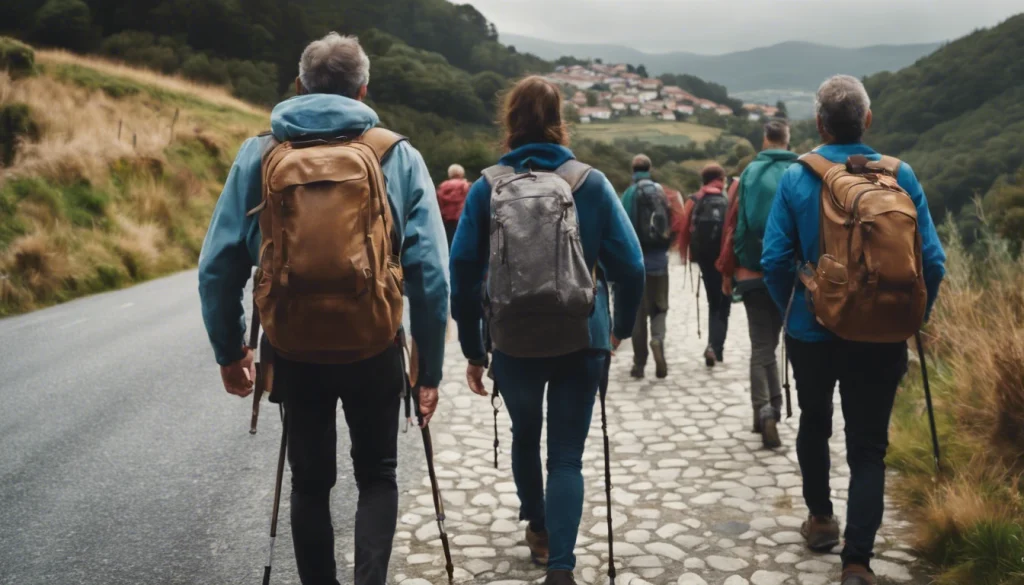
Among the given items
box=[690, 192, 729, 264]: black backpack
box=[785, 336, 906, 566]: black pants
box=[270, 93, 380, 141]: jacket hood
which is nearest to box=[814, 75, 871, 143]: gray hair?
box=[785, 336, 906, 566]: black pants

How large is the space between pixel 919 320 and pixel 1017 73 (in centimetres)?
4185

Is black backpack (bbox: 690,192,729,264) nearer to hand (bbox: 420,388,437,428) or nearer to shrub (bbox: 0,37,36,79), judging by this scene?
hand (bbox: 420,388,437,428)

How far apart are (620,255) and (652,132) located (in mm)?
73077

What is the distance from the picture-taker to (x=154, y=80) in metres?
39.6

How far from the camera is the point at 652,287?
26.5 feet

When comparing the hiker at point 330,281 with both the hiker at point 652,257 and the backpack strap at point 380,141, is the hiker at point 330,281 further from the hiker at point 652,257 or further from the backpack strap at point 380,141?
the hiker at point 652,257

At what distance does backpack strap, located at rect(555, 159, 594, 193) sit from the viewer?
3379mm

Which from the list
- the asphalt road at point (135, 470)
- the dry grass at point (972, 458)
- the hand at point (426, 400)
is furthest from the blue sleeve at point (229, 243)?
the dry grass at point (972, 458)

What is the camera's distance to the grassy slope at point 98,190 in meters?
14.0

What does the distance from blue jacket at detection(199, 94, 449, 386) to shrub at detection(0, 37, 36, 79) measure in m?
27.4

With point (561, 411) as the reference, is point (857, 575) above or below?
below

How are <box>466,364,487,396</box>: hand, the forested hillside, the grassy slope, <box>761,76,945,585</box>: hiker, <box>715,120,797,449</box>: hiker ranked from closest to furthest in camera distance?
1. <box>761,76,945,585</box>: hiker
2. <box>466,364,487,396</box>: hand
3. <box>715,120,797,449</box>: hiker
4. the grassy slope
5. the forested hillside

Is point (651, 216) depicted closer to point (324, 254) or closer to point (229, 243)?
point (229, 243)

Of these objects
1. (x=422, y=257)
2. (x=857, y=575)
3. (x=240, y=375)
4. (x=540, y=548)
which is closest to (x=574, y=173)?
(x=422, y=257)
